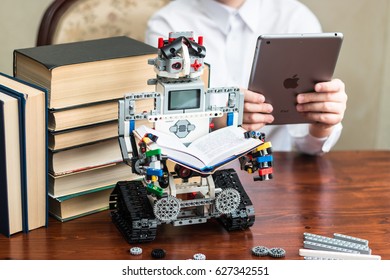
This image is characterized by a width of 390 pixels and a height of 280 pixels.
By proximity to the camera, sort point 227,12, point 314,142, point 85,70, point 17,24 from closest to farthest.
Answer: point 85,70 < point 314,142 < point 227,12 < point 17,24

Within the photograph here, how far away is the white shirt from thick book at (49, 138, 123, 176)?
2.11 feet

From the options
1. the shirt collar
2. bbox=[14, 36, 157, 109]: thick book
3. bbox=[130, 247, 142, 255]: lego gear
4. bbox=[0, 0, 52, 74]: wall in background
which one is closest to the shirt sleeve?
the shirt collar

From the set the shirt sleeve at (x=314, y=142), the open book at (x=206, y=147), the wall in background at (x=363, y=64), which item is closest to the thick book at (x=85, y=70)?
the open book at (x=206, y=147)

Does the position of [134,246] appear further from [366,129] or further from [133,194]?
[366,129]

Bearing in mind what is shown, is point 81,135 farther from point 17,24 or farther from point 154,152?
point 17,24

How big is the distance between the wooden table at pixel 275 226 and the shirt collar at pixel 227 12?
517 millimetres

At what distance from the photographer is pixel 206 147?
1.16m

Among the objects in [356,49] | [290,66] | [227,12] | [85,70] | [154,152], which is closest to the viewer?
[154,152]

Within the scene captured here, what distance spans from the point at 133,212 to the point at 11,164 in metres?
0.21

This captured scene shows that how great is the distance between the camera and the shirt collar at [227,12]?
1.86 m

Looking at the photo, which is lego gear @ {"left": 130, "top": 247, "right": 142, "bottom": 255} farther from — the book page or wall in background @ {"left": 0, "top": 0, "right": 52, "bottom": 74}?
wall in background @ {"left": 0, "top": 0, "right": 52, "bottom": 74}

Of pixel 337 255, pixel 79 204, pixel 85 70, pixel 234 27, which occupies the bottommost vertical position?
pixel 337 255

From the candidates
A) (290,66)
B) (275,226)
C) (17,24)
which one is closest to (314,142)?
(290,66)

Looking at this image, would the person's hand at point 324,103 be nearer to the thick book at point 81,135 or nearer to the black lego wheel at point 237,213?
the black lego wheel at point 237,213
